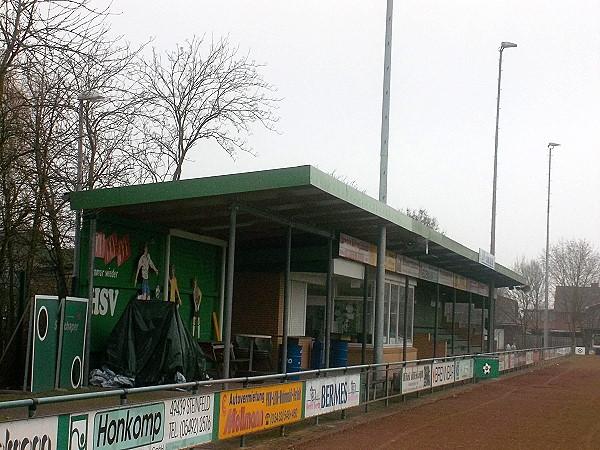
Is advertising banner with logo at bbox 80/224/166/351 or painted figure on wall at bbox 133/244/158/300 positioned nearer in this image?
advertising banner with logo at bbox 80/224/166/351

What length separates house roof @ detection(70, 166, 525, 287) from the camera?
14133 mm

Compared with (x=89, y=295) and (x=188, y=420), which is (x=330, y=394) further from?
(x=188, y=420)

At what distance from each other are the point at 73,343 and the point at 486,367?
52.5ft

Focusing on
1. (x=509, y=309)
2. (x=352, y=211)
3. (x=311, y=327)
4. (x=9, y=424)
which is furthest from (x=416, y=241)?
(x=509, y=309)

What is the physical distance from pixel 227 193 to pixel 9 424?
7.84 m

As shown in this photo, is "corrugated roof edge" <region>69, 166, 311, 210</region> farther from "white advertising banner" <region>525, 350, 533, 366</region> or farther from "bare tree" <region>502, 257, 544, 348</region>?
"bare tree" <region>502, 257, 544, 348</region>

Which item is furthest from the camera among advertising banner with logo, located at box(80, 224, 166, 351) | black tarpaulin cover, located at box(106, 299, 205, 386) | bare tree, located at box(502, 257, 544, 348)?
bare tree, located at box(502, 257, 544, 348)

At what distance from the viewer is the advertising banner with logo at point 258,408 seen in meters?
10.9

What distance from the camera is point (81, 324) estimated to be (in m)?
15.3

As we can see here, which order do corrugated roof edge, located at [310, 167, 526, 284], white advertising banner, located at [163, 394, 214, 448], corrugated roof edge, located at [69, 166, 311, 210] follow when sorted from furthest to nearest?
corrugated roof edge, located at [310, 167, 526, 284], corrugated roof edge, located at [69, 166, 311, 210], white advertising banner, located at [163, 394, 214, 448]

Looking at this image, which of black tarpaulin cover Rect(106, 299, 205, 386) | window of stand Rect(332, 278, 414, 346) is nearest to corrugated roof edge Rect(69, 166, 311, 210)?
black tarpaulin cover Rect(106, 299, 205, 386)

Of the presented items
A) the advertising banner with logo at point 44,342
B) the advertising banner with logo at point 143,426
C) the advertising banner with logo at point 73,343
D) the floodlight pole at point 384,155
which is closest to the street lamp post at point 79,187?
the advertising banner with logo at point 73,343

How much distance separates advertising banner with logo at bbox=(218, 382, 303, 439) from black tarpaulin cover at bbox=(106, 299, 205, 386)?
3.15 meters

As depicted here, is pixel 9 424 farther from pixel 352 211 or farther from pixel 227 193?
pixel 352 211
